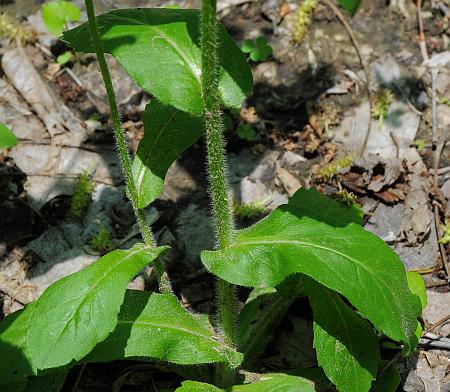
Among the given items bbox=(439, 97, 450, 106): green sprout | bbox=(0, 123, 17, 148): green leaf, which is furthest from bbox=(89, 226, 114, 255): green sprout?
bbox=(439, 97, 450, 106): green sprout

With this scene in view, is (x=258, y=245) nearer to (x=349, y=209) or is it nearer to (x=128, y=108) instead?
(x=349, y=209)

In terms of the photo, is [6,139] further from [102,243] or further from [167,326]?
[167,326]

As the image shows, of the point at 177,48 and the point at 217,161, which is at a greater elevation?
the point at 177,48

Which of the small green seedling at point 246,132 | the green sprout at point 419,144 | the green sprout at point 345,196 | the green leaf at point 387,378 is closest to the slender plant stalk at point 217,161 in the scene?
the green leaf at point 387,378

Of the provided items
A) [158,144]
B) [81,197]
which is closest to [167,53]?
[158,144]

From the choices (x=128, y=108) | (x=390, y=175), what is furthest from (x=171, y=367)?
(x=128, y=108)
